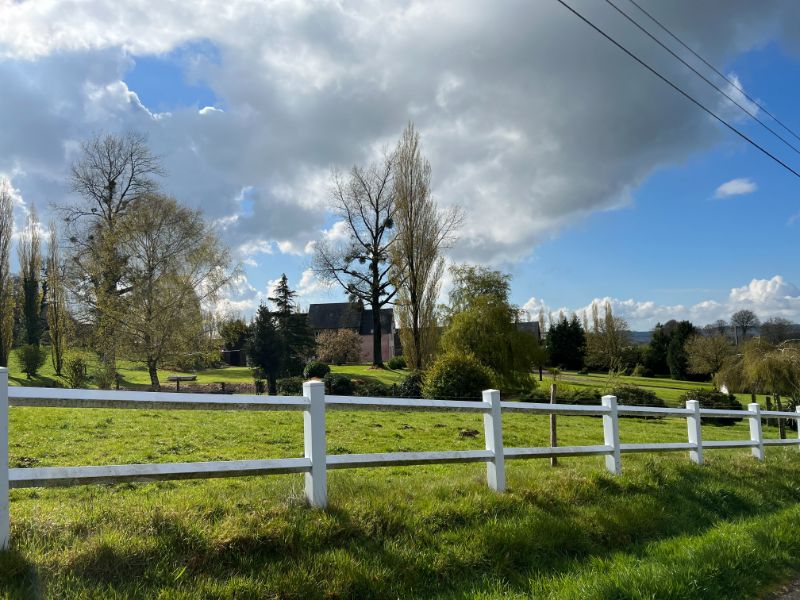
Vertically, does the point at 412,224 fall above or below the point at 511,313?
above

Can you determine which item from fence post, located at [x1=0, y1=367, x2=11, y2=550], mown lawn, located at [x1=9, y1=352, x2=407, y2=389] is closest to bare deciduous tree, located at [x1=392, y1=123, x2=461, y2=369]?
mown lawn, located at [x1=9, y1=352, x2=407, y2=389]

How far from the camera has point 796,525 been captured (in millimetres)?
7203

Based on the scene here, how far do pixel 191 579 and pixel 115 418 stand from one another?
1177cm

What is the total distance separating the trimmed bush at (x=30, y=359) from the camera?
110 feet

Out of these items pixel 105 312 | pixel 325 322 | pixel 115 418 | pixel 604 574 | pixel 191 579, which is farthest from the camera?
pixel 325 322

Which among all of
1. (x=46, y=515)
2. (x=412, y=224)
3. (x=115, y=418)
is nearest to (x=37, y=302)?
(x=412, y=224)

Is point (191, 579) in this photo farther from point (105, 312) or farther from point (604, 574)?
point (105, 312)

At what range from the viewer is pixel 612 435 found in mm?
8117

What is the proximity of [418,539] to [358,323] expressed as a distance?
66.8 meters

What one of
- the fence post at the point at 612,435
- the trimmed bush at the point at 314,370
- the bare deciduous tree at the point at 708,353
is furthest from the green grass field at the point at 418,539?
the bare deciduous tree at the point at 708,353

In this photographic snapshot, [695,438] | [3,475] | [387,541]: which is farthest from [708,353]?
[3,475]

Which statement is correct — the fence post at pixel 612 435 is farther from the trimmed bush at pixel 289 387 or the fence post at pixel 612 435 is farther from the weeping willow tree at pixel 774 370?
the weeping willow tree at pixel 774 370

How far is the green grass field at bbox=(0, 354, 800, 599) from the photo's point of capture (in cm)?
384

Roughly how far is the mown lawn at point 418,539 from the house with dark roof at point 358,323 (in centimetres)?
5996
